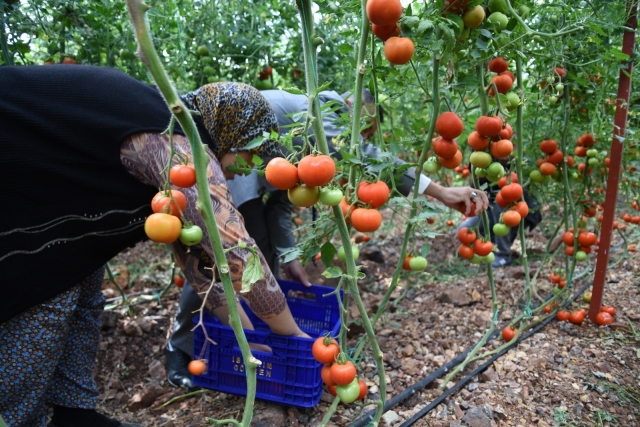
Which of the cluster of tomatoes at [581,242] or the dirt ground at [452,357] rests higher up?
the cluster of tomatoes at [581,242]

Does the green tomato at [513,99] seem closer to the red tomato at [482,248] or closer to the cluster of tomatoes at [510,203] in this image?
the cluster of tomatoes at [510,203]

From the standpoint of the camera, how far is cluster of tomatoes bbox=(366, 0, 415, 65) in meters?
0.99

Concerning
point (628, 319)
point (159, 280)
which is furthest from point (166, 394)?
point (628, 319)

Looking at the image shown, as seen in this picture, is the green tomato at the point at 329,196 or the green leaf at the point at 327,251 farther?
the green leaf at the point at 327,251

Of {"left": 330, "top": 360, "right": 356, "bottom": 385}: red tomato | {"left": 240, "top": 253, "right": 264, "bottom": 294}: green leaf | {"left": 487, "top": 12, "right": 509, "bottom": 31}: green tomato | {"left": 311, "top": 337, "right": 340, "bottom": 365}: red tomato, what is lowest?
{"left": 330, "top": 360, "right": 356, "bottom": 385}: red tomato

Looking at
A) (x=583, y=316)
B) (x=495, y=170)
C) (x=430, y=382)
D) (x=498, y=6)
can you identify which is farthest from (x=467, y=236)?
(x=583, y=316)

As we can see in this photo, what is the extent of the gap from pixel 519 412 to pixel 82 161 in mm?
1814

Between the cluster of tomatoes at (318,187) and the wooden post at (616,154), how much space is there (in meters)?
1.26

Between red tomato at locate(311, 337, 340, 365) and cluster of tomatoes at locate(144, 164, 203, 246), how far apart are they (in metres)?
0.55

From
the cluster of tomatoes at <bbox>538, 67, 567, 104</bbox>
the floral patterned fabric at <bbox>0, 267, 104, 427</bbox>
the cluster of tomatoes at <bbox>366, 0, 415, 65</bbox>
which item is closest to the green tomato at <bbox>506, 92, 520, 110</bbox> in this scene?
the cluster of tomatoes at <bbox>538, 67, 567, 104</bbox>

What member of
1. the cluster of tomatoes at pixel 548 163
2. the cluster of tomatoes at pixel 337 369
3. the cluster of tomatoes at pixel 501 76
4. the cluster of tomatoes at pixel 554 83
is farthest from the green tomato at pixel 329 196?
the cluster of tomatoes at pixel 548 163

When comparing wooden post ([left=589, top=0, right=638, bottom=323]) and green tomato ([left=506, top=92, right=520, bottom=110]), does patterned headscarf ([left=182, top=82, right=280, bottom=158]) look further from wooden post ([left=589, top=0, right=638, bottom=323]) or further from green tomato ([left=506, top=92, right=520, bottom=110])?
wooden post ([left=589, top=0, right=638, bottom=323])

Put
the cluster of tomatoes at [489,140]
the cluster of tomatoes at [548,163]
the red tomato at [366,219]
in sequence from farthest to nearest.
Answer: the cluster of tomatoes at [548,163] < the cluster of tomatoes at [489,140] < the red tomato at [366,219]

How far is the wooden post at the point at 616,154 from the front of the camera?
1.91 m
